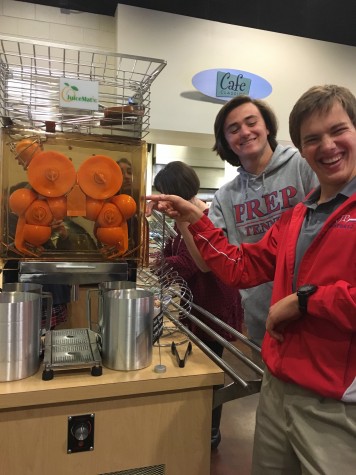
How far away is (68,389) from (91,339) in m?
0.20

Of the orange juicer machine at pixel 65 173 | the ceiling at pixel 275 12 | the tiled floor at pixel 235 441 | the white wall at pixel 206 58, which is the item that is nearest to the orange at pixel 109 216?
the orange juicer machine at pixel 65 173

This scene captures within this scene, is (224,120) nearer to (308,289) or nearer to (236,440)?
(308,289)

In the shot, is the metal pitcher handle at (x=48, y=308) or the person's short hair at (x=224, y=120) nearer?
the metal pitcher handle at (x=48, y=308)

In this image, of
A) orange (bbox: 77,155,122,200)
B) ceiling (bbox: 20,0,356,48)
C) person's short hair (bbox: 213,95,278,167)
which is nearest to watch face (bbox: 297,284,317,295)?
orange (bbox: 77,155,122,200)

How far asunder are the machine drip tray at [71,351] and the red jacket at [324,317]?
37cm

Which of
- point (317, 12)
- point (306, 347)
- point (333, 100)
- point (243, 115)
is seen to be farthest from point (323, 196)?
point (317, 12)

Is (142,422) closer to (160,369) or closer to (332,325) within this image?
(160,369)

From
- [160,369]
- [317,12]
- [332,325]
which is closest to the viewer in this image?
[332,325]

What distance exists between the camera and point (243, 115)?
1.27 m

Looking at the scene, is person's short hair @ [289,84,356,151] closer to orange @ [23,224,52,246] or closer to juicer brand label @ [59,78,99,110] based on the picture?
juicer brand label @ [59,78,99,110]

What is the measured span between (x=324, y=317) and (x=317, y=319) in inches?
1.7

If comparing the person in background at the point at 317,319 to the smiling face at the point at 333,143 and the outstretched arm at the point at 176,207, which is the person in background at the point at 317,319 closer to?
the smiling face at the point at 333,143

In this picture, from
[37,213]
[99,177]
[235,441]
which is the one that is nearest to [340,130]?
[99,177]

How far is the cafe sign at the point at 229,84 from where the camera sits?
129 inches
